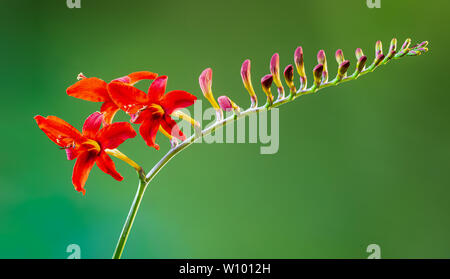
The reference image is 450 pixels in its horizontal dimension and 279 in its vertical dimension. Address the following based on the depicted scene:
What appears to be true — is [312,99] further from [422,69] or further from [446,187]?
[446,187]

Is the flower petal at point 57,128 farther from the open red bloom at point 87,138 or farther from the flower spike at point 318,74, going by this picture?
the flower spike at point 318,74

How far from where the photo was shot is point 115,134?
0.50 meters

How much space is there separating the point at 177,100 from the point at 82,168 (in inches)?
6.1

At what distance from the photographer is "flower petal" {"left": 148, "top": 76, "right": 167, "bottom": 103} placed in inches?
19.8

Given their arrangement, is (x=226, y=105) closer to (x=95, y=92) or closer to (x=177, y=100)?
(x=177, y=100)

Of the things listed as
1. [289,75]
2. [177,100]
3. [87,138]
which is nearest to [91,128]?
[87,138]

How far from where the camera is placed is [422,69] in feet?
5.28

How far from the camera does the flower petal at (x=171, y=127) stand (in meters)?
0.52

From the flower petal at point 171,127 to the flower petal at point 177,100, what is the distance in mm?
18

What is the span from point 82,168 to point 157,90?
143 mm

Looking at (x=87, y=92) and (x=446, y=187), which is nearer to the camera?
(x=87, y=92)

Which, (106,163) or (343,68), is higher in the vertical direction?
(343,68)

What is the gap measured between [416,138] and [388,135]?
0.12 metres
